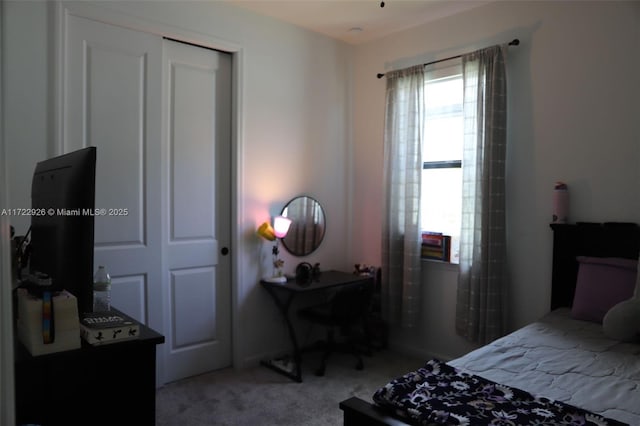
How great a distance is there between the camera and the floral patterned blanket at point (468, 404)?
4.80ft

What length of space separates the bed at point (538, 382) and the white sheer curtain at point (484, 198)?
55cm

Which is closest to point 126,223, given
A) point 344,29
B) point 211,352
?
point 211,352

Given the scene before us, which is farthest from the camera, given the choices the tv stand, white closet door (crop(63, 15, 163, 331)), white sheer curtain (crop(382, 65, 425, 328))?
white sheer curtain (crop(382, 65, 425, 328))

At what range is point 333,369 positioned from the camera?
11.5 ft

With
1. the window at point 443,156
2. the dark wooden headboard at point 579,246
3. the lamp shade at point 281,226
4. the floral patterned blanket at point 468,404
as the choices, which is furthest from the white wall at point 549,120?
the floral patterned blanket at point 468,404

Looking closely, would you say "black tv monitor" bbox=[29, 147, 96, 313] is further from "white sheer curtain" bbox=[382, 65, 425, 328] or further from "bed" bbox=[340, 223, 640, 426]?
"white sheer curtain" bbox=[382, 65, 425, 328]

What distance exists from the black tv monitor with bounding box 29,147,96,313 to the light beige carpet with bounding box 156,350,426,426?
5.22 feet

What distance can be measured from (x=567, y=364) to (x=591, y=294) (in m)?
0.84

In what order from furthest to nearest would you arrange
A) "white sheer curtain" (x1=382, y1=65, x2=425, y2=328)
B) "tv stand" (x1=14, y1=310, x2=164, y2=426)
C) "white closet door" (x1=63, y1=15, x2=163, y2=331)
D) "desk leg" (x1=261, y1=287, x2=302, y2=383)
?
1. "white sheer curtain" (x1=382, y1=65, x2=425, y2=328)
2. "desk leg" (x1=261, y1=287, x2=302, y2=383)
3. "white closet door" (x1=63, y1=15, x2=163, y2=331)
4. "tv stand" (x1=14, y1=310, x2=164, y2=426)

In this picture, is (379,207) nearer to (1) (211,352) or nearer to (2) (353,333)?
(2) (353,333)

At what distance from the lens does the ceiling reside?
3.36 m

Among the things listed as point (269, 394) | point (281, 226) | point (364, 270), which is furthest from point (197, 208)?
point (364, 270)

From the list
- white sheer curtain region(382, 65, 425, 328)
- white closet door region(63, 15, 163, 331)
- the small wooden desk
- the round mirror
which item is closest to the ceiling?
white sheer curtain region(382, 65, 425, 328)

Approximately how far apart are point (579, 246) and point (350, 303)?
5.25ft
